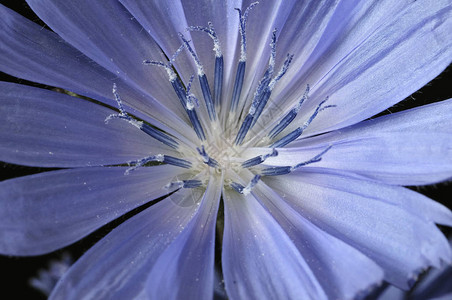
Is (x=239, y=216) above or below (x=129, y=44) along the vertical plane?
below

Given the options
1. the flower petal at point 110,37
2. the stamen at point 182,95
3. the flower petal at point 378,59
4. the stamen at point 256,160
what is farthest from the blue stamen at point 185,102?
the flower petal at point 378,59

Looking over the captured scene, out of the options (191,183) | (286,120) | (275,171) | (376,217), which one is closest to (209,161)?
(191,183)

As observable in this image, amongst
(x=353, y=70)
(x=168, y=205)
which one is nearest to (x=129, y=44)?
(x=168, y=205)

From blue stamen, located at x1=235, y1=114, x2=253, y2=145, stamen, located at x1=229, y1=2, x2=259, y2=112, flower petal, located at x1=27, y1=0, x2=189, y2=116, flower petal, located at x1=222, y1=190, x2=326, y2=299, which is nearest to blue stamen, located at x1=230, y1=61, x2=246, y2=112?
stamen, located at x1=229, y1=2, x2=259, y2=112

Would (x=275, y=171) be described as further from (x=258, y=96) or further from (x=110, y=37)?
(x=110, y=37)

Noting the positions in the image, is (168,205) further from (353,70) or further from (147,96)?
(353,70)
